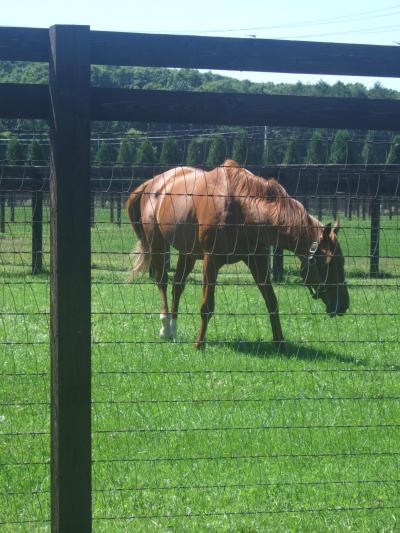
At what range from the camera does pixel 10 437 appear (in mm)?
5996

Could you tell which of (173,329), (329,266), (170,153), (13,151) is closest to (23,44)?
(170,153)

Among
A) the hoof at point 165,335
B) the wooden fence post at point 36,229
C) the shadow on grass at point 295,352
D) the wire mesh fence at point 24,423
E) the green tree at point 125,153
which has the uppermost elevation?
the green tree at point 125,153

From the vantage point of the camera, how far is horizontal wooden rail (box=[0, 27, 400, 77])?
3832 mm

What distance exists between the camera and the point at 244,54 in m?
4.00

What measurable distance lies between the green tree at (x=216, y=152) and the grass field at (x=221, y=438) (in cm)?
72

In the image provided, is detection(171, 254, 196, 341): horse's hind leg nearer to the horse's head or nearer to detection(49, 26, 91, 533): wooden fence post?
the horse's head

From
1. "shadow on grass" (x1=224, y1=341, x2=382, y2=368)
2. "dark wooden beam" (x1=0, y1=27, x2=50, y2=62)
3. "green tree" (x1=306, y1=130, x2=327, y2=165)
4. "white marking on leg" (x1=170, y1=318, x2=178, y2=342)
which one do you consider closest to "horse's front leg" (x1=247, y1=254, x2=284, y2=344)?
"shadow on grass" (x1=224, y1=341, x2=382, y2=368)

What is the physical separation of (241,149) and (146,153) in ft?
1.73

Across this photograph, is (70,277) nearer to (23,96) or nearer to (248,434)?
(23,96)

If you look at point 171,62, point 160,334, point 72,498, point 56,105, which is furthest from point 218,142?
point 160,334

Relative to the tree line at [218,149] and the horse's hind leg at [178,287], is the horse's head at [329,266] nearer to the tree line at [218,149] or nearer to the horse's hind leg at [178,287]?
the horse's hind leg at [178,287]

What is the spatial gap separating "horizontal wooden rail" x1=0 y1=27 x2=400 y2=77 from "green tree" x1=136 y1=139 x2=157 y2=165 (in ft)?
1.98

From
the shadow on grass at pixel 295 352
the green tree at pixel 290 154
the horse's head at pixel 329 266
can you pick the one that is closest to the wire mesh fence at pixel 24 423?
the green tree at pixel 290 154

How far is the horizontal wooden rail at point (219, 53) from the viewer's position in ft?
12.6
